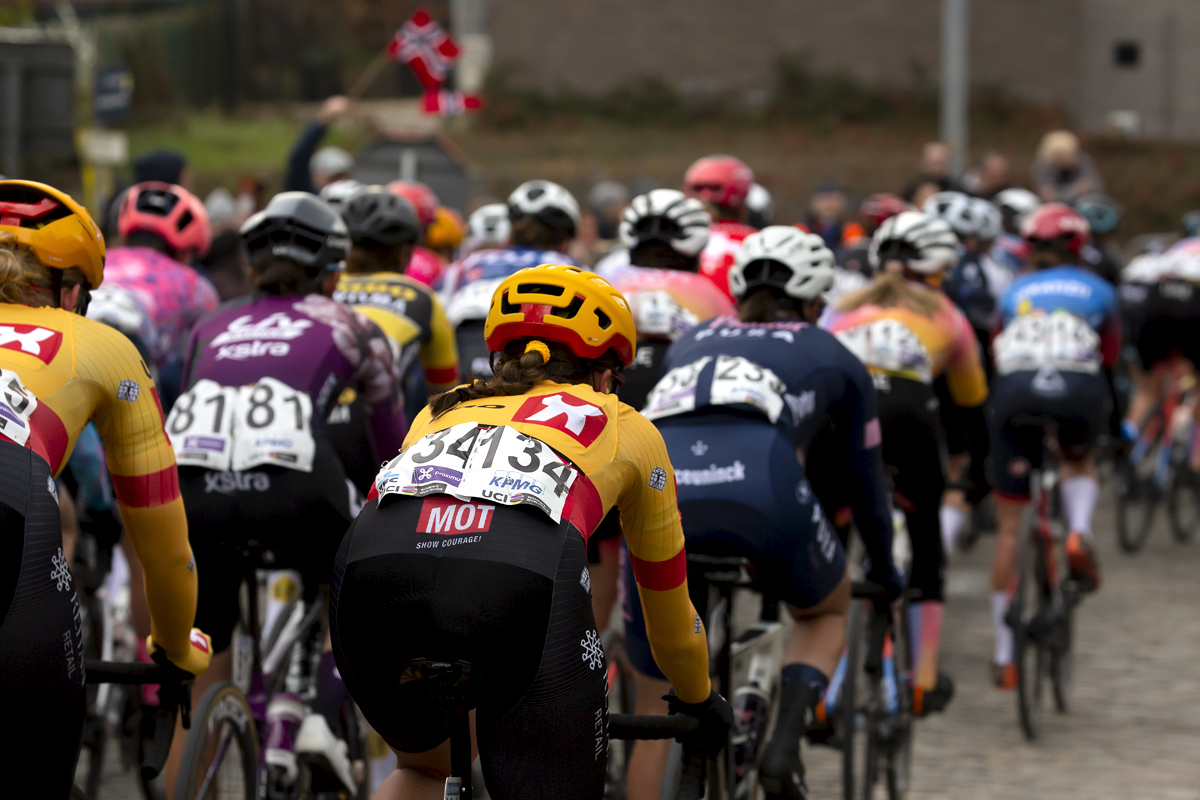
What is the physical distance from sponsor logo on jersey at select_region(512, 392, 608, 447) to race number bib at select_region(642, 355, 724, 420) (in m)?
1.32

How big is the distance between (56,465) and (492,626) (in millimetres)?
1104

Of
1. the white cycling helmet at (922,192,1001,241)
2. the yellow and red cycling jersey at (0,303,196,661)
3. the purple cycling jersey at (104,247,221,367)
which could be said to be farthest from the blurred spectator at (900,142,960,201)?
the yellow and red cycling jersey at (0,303,196,661)

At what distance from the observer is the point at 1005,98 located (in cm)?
4034

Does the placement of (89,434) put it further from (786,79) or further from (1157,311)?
(786,79)

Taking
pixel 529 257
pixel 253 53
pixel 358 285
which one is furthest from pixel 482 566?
pixel 253 53

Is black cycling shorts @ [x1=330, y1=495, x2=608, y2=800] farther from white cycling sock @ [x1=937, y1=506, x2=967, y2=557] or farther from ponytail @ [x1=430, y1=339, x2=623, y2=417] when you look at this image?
white cycling sock @ [x1=937, y1=506, x2=967, y2=557]

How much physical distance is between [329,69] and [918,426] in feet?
152

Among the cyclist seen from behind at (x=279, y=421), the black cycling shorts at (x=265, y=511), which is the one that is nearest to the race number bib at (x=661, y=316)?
the cyclist seen from behind at (x=279, y=421)

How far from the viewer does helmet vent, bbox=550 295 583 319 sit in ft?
12.5

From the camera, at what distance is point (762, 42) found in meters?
41.2

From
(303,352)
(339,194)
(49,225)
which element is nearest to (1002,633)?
(339,194)

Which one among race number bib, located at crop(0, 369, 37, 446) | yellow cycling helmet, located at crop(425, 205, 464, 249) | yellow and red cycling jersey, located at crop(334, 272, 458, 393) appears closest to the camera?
race number bib, located at crop(0, 369, 37, 446)

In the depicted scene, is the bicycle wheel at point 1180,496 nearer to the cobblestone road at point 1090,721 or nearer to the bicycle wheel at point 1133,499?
the bicycle wheel at point 1133,499

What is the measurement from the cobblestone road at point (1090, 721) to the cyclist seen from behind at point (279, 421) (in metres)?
1.91
